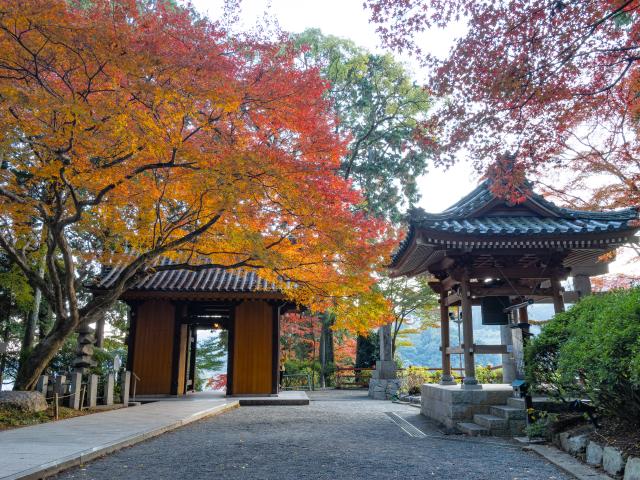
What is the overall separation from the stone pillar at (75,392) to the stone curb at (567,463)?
9.27 metres

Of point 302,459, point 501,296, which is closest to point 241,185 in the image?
point 302,459

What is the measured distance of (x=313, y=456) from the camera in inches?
228

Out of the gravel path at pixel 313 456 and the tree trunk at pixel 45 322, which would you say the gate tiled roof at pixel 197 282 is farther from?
the gravel path at pixel 313 456

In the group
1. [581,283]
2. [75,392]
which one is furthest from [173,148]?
[581,283]

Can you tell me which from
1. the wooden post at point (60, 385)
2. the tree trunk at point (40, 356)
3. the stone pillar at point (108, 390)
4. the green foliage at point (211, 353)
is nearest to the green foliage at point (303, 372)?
the green foliage at point (211, 353)

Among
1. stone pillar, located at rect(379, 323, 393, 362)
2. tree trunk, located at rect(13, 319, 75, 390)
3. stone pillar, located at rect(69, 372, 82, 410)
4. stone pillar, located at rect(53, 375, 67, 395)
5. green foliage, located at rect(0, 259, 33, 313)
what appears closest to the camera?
tree trunk, located at rect(13, 319, 75, 390)

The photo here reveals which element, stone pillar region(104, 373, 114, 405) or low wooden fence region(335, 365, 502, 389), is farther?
low wooden fence region(335, 365, 502, 389)

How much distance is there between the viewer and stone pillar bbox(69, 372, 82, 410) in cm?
1012

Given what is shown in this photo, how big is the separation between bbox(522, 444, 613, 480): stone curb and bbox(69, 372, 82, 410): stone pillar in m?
9.27

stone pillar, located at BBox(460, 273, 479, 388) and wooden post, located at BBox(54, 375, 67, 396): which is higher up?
stone pillar, located at BBox(460, 273, 479, 388)

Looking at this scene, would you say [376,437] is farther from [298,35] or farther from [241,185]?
[298,35]

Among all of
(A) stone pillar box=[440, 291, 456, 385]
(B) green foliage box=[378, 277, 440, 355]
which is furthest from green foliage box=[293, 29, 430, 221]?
(A) stone pillar box=[440, 291, 456, 385]

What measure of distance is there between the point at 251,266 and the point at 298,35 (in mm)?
16736

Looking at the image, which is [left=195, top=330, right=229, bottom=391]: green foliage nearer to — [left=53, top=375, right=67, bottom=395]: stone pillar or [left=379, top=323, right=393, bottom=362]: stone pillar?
[left=379, top=323, right=393, bottom=362]: stone pillar
